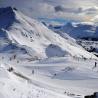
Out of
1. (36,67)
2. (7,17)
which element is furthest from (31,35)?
(36,67)

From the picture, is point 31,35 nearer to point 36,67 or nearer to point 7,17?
point 7,17

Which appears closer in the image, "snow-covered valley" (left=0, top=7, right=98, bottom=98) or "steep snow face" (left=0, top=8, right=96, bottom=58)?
"snow-covered valley" (left=0, top=7, right=98, bottom=98)

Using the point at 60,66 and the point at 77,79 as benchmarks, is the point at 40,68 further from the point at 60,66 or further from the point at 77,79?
the point at 77,79

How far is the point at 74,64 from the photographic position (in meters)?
60.1

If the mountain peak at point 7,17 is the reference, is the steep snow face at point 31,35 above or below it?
below

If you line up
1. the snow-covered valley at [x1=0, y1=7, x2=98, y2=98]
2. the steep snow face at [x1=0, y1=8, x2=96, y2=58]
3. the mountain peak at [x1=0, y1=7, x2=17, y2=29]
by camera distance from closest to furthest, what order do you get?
the snow-covered valley at [x1=0, y1=7, x2=98, y2=98]
the steep snow face at [x1=0, y1=8, x2=96, y2=58]
the mountain peak at [x1=0, y1=7, x2=17, y2=29]

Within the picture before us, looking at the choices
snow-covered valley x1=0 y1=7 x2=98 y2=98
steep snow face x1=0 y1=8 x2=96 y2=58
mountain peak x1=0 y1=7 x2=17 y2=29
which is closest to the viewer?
snow-covered valley x1=0 y1=7 x2=98 y2=98

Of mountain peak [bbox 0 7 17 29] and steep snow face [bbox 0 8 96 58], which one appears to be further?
mountain peak [bbox 0 7 17 29]

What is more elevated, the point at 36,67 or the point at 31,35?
the point at 31,35

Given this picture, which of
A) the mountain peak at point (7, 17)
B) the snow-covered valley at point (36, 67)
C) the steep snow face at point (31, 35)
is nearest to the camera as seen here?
the snow-covered valley at point (36, 67)

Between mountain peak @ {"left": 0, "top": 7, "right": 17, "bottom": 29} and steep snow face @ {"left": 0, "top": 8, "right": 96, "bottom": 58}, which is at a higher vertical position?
mountain peak @ {"left": 0, "top": 7, "right": 17, "bottom": 29}

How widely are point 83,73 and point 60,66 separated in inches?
253

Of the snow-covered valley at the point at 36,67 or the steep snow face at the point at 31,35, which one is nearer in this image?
the snow-covered valley at the point at 36,67

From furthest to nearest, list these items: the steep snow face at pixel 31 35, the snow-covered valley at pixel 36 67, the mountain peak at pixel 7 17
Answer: the mountain peak at pixel 7 17 → the steep snow face at pixel 31 35 → the snow-covered valley at pixel 36 67
